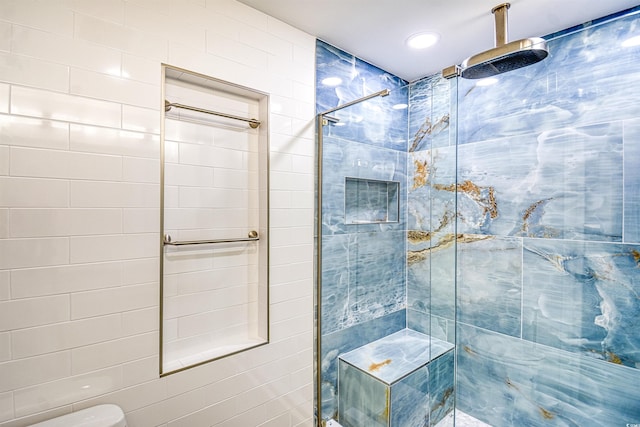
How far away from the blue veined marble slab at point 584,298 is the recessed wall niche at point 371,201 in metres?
0.75

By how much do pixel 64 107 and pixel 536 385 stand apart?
8.23 ft

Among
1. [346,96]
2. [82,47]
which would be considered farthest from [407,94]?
[82,47]

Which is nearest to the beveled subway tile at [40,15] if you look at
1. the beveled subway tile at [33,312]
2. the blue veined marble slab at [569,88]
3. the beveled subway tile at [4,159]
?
the beveled subway tile at [4,159]

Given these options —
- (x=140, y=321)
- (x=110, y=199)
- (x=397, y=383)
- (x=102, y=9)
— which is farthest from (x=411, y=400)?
(x=102, y=9)

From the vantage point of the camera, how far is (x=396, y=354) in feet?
6.13

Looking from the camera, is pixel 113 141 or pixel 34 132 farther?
pixel 113 141

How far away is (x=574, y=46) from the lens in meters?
1.53

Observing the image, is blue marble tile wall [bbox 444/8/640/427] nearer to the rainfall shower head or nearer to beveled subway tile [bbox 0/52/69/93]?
the rainfall shower head

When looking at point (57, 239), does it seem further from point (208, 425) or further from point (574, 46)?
point (574, 46)

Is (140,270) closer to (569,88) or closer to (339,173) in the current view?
(339,173)

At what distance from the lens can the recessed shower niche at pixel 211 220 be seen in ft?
4.51

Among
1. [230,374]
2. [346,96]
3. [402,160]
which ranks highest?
[346,96]

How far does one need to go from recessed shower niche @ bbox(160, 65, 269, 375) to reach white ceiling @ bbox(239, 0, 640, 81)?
0.49m

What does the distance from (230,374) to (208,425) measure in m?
0.22
